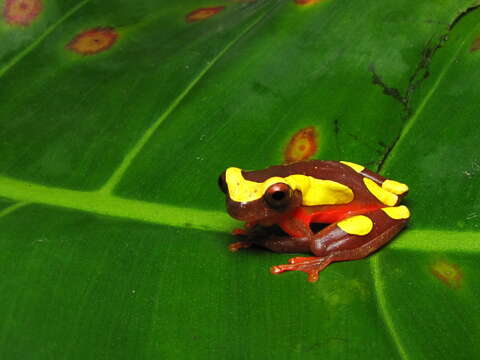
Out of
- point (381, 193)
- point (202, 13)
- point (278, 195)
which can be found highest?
point (202, 13)

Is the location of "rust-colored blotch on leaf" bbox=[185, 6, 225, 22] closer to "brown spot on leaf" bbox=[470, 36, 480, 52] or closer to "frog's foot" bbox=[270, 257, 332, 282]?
"brown spot on leaf" bbox=[470, 36, 480, 52]

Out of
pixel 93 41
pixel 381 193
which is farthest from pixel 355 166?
pixel 93 41

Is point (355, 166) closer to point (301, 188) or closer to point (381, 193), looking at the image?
point (381, 193)

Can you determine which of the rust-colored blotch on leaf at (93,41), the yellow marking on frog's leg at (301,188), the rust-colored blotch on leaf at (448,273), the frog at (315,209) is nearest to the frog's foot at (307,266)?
the frog at (315,209)

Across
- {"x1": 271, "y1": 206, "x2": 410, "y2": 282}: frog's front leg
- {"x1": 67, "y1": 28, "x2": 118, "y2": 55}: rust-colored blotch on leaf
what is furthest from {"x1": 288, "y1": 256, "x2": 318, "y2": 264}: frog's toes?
{"x1": 67, "y1": 28, "x2": 118, "y2": 55}: rust-colored blotch on leaf

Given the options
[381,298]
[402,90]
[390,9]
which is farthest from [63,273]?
[390,9]

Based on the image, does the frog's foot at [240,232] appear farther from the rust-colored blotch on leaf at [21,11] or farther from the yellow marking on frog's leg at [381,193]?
the rust-colored blotch on leaf at [21,11]

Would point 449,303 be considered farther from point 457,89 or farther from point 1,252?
point 1,252
